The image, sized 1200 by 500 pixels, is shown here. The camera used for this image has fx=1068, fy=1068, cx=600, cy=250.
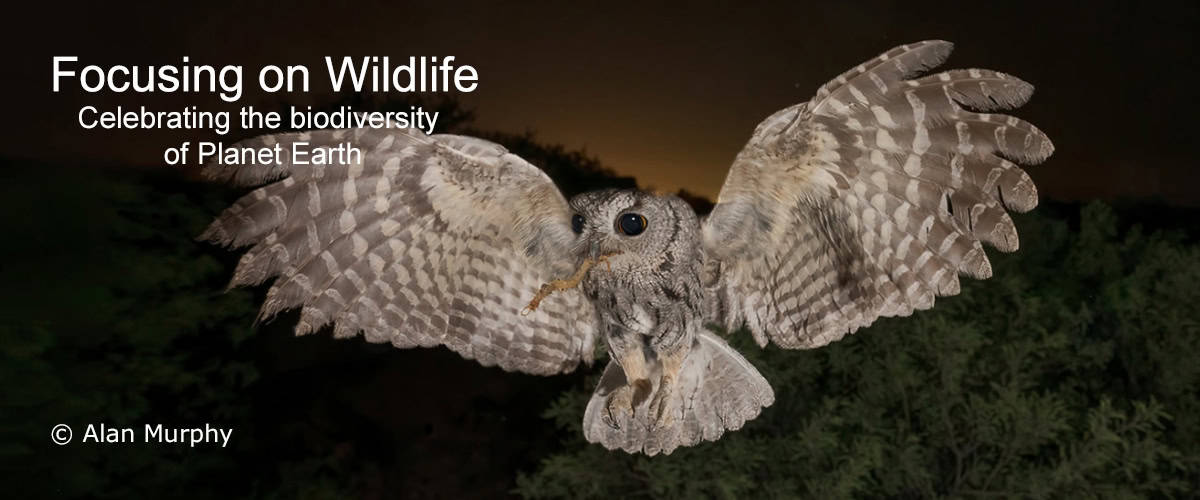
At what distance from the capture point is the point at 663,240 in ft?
4.26

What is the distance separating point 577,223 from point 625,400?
10.8 inches

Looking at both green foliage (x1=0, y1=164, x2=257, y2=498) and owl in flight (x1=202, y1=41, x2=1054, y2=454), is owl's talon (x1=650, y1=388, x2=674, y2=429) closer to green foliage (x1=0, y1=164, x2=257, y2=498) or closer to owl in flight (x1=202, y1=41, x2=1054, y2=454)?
owl in flight (x1=202, y1=41, x2=1054, y2=454)

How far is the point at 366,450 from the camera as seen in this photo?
2869 millimetres

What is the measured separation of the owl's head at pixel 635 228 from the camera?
1257 mm

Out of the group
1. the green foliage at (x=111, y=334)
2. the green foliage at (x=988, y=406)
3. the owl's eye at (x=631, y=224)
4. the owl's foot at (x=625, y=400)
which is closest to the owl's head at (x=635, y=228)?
the owl's eye at (x=631, y=224)

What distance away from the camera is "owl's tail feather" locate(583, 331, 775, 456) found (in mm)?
1483

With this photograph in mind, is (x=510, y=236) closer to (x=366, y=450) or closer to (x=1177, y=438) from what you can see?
(x=366, y=450)

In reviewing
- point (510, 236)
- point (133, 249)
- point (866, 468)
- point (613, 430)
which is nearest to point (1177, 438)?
point (866, 468)

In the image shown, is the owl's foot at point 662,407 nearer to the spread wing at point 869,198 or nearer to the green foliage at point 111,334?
the spread wing at point 869,198

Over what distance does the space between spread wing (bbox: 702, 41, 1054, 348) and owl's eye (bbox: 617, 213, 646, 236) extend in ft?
0.44

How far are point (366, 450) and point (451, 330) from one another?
150 cm

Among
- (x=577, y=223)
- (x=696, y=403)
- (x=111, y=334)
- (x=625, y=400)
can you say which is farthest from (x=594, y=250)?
(x=111, y=334)

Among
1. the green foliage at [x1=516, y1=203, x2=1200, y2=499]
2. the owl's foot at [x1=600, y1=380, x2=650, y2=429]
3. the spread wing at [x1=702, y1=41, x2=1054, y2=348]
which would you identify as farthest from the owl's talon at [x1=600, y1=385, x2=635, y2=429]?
the green foliage at [x1=516, y1=203, x2=1200, y2=499]

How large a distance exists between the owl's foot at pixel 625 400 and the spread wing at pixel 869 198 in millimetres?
161
